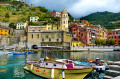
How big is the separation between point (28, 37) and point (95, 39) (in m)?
37.0

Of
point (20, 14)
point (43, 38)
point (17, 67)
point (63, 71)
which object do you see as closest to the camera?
point (63, 71)

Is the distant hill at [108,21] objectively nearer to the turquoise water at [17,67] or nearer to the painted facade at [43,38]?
the painted facade at [43,38]

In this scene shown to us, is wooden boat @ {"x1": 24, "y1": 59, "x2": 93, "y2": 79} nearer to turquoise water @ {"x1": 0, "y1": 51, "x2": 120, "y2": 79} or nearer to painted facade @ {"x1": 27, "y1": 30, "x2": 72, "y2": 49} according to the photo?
turquoise water @ {"x1": 0, "y1": 51, "x2": 120, "y2": 79}

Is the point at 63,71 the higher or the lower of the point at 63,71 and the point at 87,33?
the lower

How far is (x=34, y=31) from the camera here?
67.0m

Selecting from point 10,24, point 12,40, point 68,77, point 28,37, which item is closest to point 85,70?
point 68,77

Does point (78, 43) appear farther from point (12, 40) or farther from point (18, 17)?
point (18, 17)

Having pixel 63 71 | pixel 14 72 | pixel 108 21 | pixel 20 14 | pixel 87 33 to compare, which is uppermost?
pixel 20 14

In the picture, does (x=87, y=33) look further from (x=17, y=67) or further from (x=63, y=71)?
(x=63, y=71)

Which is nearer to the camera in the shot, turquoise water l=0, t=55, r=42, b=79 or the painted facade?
turquoise water l=0, t=55, r=42, b=79

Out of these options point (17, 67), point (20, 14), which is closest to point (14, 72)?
point (17, 67)

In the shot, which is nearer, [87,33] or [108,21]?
[87,33]

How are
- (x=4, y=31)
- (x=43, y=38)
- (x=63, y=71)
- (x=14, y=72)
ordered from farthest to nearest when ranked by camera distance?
(x=4, y=31)
(x=43, y=38)
(x=14, y=72)
(x=63, y=71)

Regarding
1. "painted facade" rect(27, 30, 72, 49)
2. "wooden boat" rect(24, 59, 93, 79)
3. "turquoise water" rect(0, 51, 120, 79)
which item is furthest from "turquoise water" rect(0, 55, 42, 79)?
"painted facade" rect(27, 30, 72, 49)
